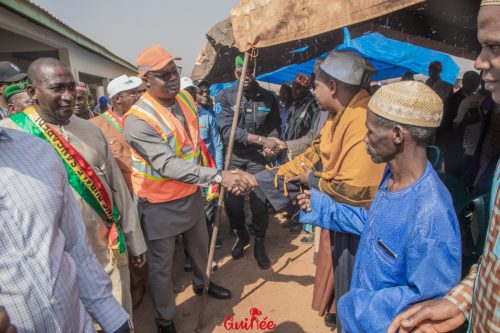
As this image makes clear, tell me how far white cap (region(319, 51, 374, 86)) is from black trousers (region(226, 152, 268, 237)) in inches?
100

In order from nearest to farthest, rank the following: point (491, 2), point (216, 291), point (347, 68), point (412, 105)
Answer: point (491, 2) → point (412, 105) → point (347, 68) → point (216, 291)

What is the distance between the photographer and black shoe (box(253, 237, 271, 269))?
4231 mm

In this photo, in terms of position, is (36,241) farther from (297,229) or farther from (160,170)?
(297,229)

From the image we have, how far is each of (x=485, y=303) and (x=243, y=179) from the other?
Answer: 193cm

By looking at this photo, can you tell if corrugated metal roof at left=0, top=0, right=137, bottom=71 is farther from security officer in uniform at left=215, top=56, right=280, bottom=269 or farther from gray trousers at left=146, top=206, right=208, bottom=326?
gray trousers at left=146, top=206, right=208, bottom=326

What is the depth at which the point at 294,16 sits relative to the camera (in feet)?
7.55

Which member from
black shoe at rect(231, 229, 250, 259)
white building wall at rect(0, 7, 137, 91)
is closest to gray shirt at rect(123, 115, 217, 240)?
black shoe at rect(231, 229, 250, 259)

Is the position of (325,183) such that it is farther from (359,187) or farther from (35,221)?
(35,221)

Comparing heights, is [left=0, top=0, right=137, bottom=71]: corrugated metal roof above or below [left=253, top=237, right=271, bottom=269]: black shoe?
above

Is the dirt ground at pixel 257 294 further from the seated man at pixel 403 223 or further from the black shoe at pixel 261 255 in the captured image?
the seated man at pixel 403 223

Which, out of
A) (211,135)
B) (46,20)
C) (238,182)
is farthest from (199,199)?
(46,20)

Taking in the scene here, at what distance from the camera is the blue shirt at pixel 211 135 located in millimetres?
4758

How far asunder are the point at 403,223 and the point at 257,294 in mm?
2681

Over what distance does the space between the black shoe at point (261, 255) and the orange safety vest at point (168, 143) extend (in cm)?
165
